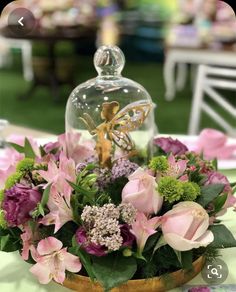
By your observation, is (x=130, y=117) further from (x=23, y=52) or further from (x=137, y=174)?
(x=23, y=52)

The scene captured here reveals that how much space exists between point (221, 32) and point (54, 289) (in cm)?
384

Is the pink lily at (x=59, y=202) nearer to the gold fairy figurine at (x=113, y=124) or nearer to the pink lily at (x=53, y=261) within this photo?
the pink lily at (x=53, y=261)

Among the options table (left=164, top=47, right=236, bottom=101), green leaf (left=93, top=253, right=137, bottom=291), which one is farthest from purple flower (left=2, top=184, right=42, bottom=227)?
table (left=164, top=47, right=236, bottom=101)

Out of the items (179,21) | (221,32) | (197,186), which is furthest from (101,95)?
(179,21)

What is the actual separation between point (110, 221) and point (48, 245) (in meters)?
0.08

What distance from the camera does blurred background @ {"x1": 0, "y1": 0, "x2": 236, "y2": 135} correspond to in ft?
12.8

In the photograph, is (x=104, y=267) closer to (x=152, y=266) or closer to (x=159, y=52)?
(x=152, y=266)

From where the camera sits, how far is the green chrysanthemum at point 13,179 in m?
0.62

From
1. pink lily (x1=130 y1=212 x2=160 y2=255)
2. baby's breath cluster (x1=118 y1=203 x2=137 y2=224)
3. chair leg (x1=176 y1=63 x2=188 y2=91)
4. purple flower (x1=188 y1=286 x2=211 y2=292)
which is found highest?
baby's breath cluster (x1=118 y1=203 x2=137 y2=224)

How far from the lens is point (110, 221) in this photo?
1.78 ft

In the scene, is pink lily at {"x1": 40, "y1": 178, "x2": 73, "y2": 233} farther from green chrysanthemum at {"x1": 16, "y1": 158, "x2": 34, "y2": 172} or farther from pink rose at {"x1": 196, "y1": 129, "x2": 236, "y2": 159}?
pink rose at {"x1": 196, "y1": 129, "x2": 236, "y2": 159}

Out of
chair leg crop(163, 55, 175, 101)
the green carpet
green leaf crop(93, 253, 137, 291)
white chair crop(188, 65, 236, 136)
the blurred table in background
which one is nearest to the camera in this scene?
green leaf crop(93, 253, 137, 291)

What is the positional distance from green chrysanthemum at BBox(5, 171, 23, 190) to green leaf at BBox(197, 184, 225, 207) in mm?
243

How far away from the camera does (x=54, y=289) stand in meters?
0.63
